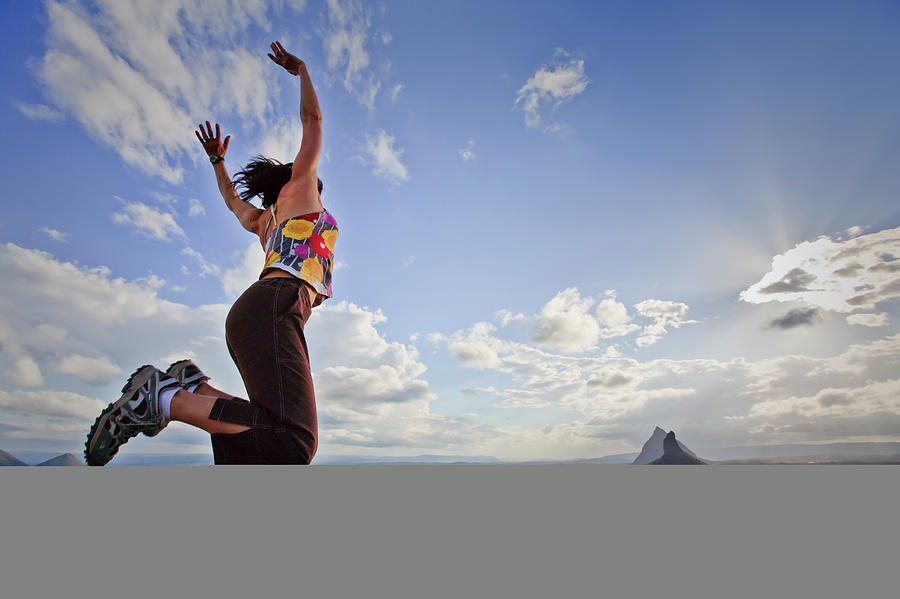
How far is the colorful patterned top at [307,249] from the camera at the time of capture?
7.38 ft

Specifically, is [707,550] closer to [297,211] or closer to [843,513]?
[843,513]

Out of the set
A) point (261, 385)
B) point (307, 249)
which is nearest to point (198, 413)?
point (261, 385)

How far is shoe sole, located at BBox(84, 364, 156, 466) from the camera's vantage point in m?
1.93

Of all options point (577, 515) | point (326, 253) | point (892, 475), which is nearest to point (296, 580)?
point (577, 515)

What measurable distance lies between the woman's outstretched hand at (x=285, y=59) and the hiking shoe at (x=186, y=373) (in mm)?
1721

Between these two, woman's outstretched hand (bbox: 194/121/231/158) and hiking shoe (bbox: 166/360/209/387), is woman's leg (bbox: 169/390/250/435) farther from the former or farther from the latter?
woman's outstretched hand (bbox: 194/121/231/158)

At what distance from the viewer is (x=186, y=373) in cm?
218

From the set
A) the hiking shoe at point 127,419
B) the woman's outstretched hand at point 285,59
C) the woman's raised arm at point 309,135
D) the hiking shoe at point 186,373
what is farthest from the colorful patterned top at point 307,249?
the woman's outstretched hand at point 285,59

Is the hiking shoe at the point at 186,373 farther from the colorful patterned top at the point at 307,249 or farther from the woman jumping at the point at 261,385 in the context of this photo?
the colorful patterned top at the point at 307,249

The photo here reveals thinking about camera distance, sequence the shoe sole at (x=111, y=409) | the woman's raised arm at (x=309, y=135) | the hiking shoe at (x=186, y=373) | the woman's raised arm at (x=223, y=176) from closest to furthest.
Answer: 1. the shoe sole at (x=111, y=409)
2. the hiking shoe at (x=186, y=373)
3. the woman's raised arm at (x=309, y=135)
4. the woman's raised arm at (x=223, y=176)

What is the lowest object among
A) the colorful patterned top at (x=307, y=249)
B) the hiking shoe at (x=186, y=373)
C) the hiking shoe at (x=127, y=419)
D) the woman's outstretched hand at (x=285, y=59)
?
the hiking shoe at (x=127, y=419)

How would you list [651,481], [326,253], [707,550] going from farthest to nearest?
[326,253] < [651,481] < [707,550]

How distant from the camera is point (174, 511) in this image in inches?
51.3

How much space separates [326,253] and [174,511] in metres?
1.39
